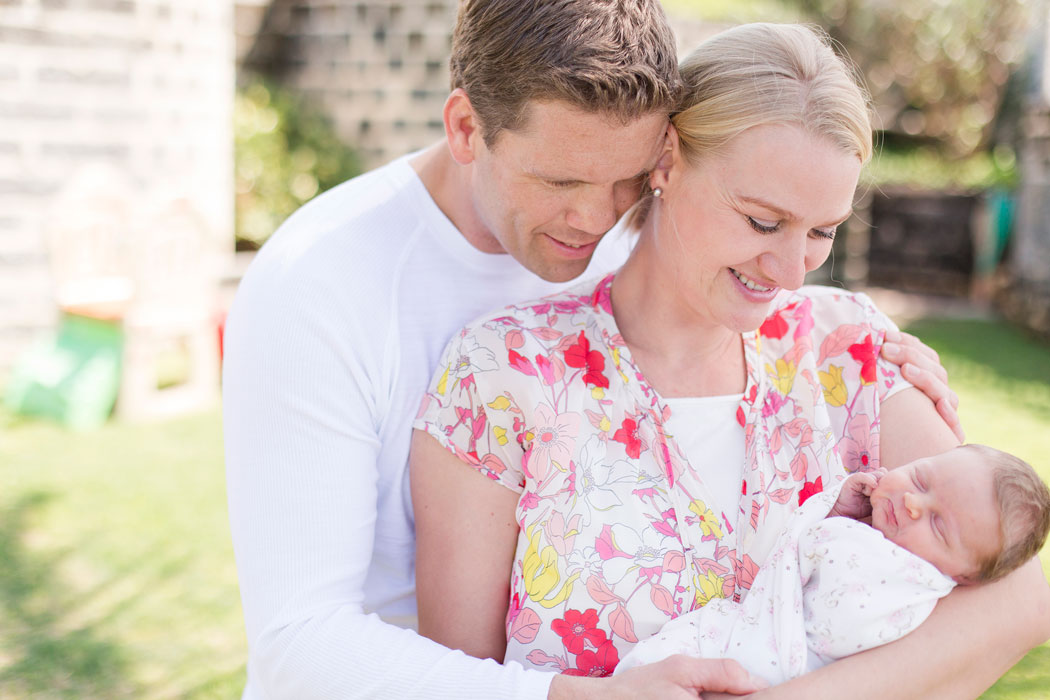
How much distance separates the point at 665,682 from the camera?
1763mm

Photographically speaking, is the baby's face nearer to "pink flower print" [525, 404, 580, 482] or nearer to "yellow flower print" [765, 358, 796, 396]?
"yellow flower print" [765, 358, 796, 396]

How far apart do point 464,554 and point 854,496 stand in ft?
2.63

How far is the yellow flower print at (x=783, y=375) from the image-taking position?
7.38ft

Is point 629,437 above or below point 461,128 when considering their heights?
below

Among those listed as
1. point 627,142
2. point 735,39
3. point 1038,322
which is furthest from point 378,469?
point 1038,322

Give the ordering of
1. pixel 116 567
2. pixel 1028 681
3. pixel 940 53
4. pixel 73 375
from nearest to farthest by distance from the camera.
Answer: pixel 1028 681
pixel 116 567
pixel 73 375
pixel 940 53

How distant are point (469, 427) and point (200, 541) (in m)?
3.03

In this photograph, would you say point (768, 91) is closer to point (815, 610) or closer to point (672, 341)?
point (672, 341)

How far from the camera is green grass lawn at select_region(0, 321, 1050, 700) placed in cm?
363

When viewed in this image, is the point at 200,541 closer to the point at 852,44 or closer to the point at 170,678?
the point at 170,678

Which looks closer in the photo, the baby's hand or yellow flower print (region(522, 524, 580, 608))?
yellow flower print (region(522, 524, 580, 608))

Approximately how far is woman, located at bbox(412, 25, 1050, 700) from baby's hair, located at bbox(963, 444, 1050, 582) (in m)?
0.22

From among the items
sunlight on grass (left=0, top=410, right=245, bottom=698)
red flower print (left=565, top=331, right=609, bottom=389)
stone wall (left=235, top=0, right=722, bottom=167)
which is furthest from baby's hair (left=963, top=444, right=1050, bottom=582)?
stone wall (left=235, top=0, right=722, bottom=167)

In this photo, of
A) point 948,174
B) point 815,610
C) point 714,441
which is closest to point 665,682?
point 815,610
